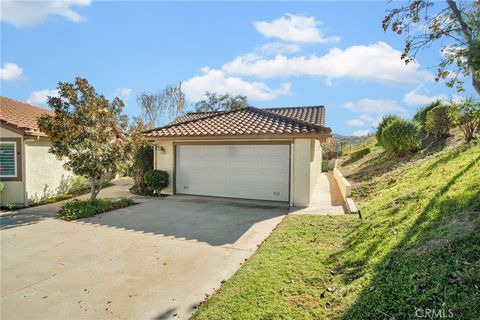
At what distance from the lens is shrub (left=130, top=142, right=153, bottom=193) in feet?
44.3

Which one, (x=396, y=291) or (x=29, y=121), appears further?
(x=29, y=121)

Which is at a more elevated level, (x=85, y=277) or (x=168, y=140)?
(x=168, y=140)

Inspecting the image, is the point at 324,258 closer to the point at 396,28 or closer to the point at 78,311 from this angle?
the point at 78,311

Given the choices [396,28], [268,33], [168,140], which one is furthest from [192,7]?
[396,28]

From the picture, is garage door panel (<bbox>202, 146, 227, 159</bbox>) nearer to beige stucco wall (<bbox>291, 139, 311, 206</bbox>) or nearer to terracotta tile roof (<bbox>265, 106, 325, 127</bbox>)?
beige stucco wall (<bbox>291, 139, 311, 206</bbox>)

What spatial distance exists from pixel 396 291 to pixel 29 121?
49.6ft

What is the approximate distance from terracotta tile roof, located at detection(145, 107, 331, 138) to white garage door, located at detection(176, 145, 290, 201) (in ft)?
2.76

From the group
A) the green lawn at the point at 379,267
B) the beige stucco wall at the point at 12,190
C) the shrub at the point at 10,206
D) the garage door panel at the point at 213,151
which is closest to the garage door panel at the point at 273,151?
the garage door panel at the point at 213,151

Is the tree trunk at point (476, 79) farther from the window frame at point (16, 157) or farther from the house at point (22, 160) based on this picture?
the window frame at point (16, 157)

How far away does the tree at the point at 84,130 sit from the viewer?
9231 mm

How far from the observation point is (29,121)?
1216 cm

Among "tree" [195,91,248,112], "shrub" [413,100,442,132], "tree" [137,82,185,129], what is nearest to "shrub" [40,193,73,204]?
"tree" [137,82,185,129]

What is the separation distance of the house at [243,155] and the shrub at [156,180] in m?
0.38

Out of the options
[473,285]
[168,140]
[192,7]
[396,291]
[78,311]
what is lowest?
[78,311]
